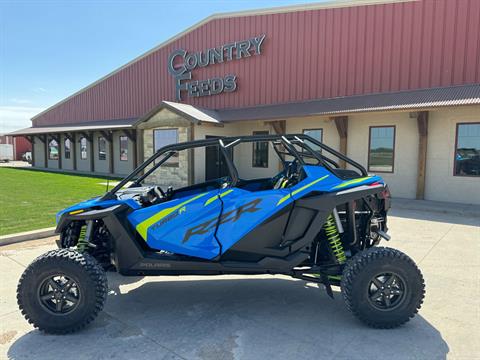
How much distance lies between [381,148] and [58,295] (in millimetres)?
11541

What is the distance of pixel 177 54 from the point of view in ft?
62.4

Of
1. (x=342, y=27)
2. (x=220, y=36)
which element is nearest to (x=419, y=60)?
(x=342, y=27)

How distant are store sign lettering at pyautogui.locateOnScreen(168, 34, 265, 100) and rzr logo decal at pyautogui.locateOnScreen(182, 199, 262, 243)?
13.9 m

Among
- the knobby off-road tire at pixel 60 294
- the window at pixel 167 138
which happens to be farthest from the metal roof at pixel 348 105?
the knobby off-road tire at pixel 60 294

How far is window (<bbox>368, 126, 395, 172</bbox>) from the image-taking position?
11938 millimetres

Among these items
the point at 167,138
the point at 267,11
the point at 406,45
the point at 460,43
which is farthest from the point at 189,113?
the point at 460,43

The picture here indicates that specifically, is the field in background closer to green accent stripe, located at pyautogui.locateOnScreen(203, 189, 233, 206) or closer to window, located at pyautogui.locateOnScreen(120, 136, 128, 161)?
green accent stripe, located at pyautogui.locateOnScreen(203, 189, 233, 206)

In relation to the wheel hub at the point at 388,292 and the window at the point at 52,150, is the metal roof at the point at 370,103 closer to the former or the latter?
the wheel hub at the point at 388,292

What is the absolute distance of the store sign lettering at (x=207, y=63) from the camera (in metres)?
16.0

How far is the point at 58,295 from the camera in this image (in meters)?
3.05

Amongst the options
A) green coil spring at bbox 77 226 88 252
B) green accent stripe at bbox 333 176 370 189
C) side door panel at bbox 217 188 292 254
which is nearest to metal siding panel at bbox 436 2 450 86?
green accent stripe at bbox 333 176 370 189

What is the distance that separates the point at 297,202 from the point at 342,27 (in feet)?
40.5

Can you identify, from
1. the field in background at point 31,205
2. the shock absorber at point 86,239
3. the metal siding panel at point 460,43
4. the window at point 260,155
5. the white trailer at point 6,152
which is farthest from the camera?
the white trailer at point 6,152

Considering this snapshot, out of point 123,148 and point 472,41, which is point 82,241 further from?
point 123,148
